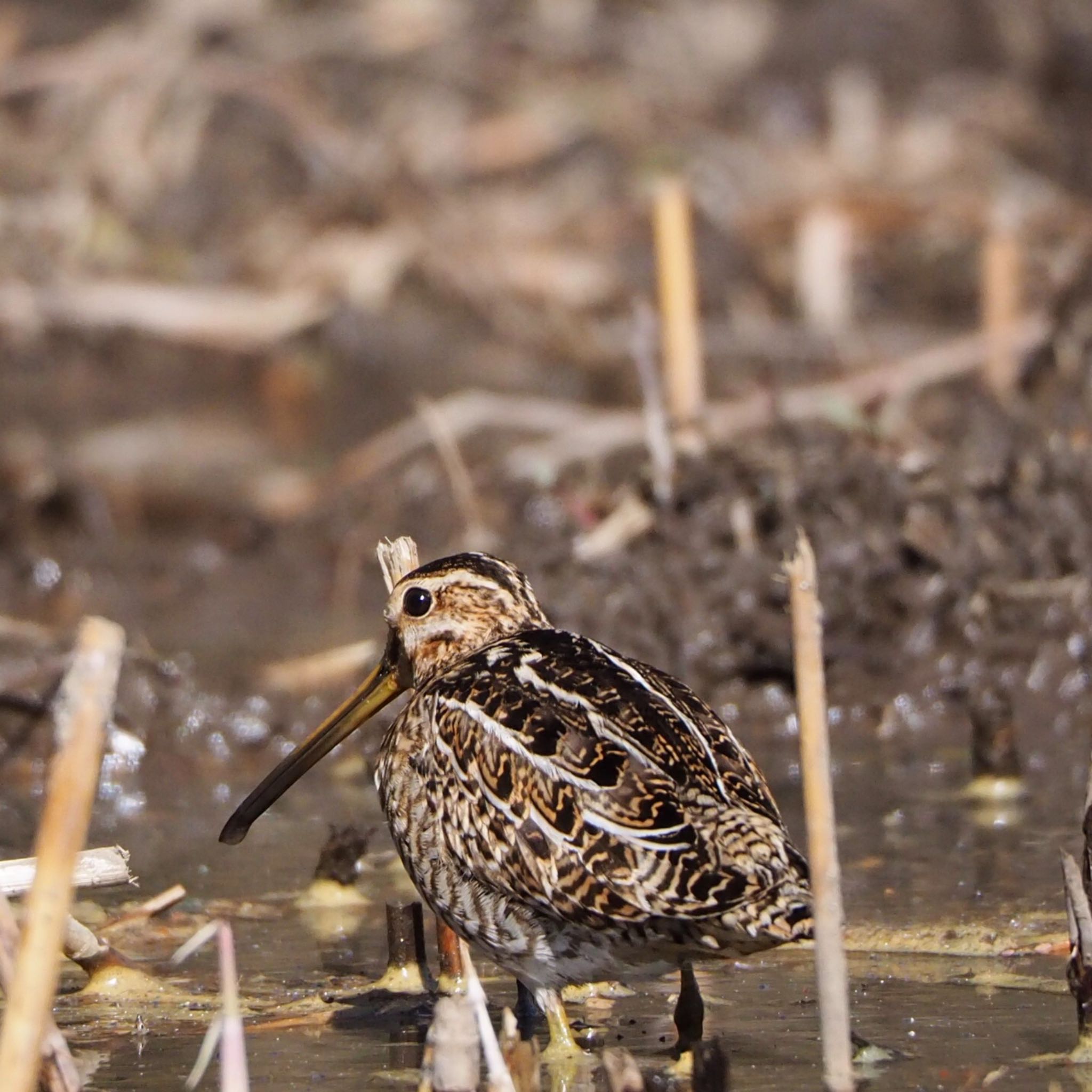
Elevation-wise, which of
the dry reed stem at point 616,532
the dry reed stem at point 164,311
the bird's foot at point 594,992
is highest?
the dry reed stem at point 164,311

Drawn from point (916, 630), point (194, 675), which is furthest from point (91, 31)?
point (916, 630)

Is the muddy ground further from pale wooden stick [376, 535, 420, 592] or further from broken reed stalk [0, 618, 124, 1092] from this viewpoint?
broken reed stalk [0, 618, 124, 1092]

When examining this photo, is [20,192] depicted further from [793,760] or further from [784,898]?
[784,898]

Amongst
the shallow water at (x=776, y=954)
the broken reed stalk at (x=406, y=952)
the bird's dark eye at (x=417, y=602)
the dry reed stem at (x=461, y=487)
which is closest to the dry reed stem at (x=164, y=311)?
the dry reed stem at (x=461, y=487)

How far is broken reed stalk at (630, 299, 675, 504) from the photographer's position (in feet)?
18.3

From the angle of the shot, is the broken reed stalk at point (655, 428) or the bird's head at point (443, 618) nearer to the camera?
the bird's head at point (443, 618)

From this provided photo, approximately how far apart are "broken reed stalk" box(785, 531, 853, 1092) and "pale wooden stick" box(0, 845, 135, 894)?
0.91 metres

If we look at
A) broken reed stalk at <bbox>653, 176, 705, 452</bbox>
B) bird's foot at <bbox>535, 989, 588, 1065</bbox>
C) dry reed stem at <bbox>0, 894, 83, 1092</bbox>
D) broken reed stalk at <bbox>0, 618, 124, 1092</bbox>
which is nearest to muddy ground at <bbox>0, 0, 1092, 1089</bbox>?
bird's foot at <bbox>535, 989, 588, 1065</bbox>

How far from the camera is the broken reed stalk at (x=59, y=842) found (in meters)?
2.05

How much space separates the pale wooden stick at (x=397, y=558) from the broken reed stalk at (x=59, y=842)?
65.7 inches

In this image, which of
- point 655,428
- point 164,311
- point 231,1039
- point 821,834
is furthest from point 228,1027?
point 164,311

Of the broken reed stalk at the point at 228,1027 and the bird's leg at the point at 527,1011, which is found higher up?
the bird's leg at the point at 527,1011

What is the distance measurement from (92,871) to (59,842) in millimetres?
644

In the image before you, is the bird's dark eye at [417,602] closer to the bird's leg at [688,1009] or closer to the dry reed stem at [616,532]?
the bird's leg at [688,1009]
